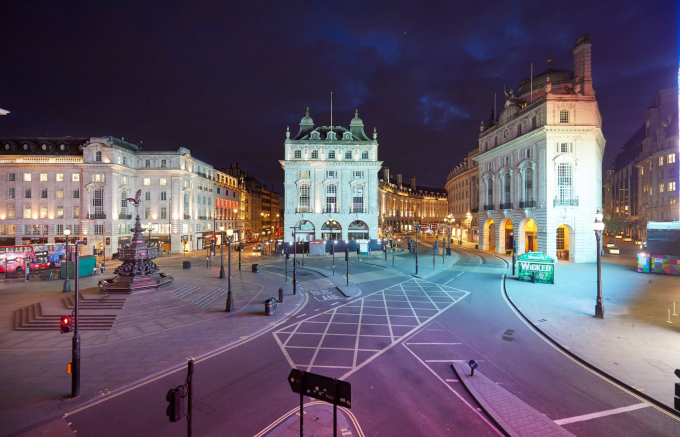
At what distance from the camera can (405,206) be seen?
372ft

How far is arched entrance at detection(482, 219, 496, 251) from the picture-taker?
54.9m

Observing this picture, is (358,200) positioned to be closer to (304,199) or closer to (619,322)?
(304,199)

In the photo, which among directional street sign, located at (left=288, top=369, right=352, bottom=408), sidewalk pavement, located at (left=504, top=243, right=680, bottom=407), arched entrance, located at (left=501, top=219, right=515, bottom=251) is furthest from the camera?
arched entrance, located at (left=501, top=219, right=515, bottom=251)

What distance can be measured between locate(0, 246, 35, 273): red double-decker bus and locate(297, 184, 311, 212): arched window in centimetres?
3533

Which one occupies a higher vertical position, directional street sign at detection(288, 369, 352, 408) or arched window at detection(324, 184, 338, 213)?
arched window at detection(324, 184, 338, 213)

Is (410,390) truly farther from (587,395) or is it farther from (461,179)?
(461,179)

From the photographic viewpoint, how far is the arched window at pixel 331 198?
54031mm

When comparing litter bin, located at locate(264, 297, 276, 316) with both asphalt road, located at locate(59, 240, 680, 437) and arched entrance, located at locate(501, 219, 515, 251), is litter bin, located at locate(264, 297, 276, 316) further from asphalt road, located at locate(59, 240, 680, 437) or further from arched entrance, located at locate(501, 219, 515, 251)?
arched entrance, located at locate(501, 219, 515, 251)

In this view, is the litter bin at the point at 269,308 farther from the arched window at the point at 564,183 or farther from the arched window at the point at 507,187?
the arched window at the point at 507,187

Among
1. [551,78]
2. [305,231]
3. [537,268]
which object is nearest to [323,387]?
[537,268]

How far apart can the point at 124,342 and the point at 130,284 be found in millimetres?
7457

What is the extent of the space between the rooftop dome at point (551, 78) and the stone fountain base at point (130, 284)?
59.5 metres

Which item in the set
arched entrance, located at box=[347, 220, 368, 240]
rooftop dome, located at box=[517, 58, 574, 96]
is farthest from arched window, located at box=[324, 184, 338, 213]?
rooftop dome, located at box=[517, 58, 574, 96]

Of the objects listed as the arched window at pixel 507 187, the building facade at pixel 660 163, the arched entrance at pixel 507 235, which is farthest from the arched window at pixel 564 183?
the building facade at pixel 660 163
